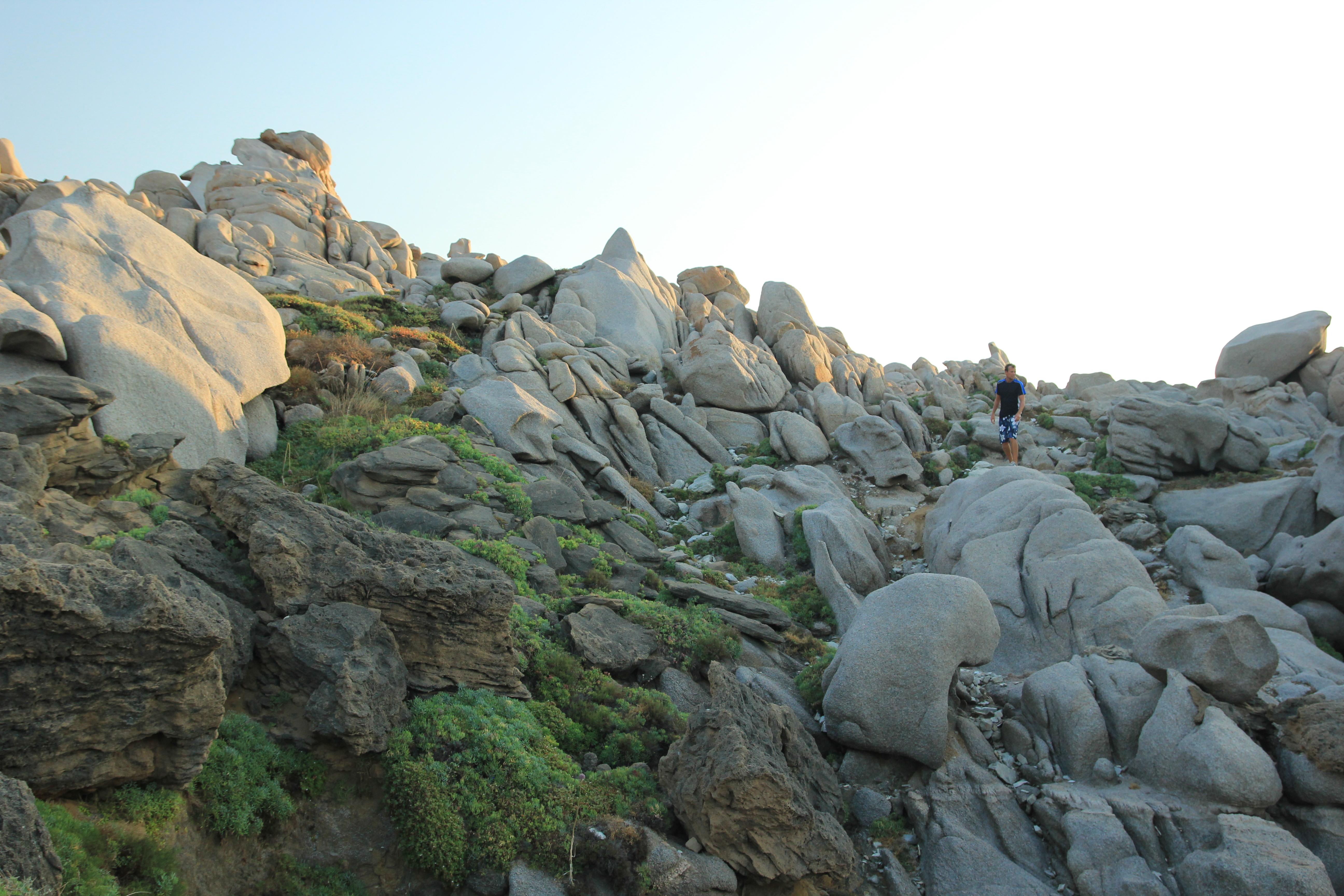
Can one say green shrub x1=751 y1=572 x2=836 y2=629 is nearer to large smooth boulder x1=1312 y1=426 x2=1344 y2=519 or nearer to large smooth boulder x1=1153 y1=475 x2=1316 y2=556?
large smooth boulder x1=1153 y1=475 x2=1316 y2=556

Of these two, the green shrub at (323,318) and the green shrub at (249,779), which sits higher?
the green shrub at (323,318)

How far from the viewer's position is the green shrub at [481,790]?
25.5ft

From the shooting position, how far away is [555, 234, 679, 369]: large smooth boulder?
106ft

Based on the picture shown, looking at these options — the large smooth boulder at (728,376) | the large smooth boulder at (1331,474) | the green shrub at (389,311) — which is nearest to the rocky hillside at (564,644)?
the large smooth boulder at (1331,474)

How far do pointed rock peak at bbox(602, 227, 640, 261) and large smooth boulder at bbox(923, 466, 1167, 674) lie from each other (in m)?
25.4

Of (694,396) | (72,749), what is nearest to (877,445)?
(694,396)

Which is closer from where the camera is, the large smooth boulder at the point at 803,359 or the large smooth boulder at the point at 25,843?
the large smooth boulder at the point at 25,843

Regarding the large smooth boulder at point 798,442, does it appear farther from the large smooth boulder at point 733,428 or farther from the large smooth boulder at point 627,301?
the large smooth boulder at point 627,301

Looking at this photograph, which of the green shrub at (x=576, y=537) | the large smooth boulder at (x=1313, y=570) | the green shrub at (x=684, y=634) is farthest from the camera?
the green shrub at (x=576, y=537)

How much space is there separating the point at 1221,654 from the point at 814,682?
5446 millimetres

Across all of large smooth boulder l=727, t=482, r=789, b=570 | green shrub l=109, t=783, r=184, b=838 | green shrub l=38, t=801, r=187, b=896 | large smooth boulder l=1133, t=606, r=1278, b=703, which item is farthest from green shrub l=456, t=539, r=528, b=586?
large smooth boulder l=1133, t=606, r=1278, b=703

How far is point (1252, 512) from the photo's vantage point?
1842 cm

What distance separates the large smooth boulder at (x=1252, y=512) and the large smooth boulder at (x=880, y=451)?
7.11 metres

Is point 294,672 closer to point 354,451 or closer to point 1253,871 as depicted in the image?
point 354,451
